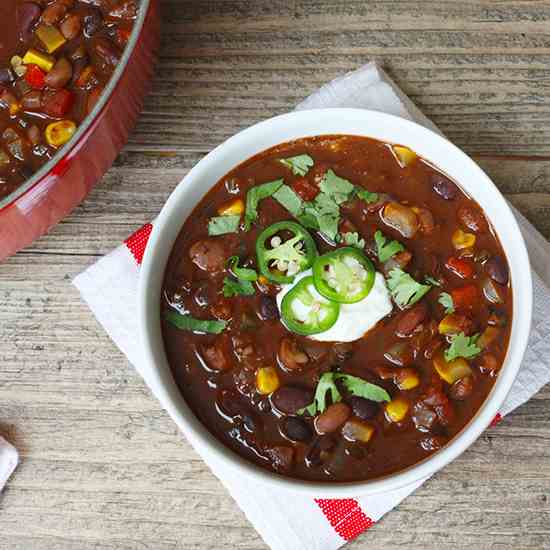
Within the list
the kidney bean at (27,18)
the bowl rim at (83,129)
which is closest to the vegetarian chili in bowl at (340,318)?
the bowl rim at (83,129)

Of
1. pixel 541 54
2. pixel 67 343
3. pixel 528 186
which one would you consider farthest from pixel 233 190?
pixel 541 54

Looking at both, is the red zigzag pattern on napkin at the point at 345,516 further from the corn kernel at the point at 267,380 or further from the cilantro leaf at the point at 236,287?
the cilantro leaf at the point at 236,287

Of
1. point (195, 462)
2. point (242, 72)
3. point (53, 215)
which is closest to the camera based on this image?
point (53, 215)

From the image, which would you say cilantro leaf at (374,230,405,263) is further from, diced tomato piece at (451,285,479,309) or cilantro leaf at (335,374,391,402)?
cilantro leaf at (335,374,391,402)

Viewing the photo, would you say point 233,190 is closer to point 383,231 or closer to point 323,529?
point 383,231

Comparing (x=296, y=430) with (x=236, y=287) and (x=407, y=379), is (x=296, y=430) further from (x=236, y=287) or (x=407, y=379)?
(x=236, y=287)

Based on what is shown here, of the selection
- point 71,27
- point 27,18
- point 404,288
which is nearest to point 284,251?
point 404,288
